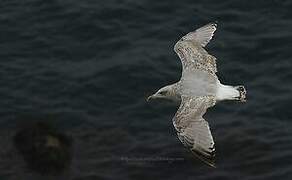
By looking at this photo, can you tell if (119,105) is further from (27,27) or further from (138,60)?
(27,27)

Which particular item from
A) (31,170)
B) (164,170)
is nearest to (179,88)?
(164,170)

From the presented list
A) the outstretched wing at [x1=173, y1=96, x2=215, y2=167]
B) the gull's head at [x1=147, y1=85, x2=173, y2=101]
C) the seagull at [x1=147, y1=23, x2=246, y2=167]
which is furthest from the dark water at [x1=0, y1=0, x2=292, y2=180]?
the outstretched wing at [x1=173, y1=96, x2=215, y2=167]

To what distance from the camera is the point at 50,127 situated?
20453 millimetres

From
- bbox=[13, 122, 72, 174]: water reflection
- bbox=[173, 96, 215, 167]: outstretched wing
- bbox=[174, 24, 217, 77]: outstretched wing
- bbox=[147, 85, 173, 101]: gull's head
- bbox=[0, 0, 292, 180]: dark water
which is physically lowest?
bbox=[13, 122, 72, 174]: water reflection

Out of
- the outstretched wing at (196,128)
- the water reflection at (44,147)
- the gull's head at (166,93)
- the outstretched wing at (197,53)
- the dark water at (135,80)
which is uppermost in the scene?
the outstretched wing at (197,53)

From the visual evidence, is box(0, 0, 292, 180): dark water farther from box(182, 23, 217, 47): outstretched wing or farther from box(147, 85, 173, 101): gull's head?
box(147, 85, 173, 101): gull's head

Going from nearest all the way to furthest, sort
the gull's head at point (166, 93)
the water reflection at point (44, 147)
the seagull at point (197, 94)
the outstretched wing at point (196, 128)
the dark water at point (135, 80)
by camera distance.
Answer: the outstretched wing at point (196, 128) < the seagull at point (197, 94) < the gull's head at point (166, 93) < the water reflection at point (44, 147) < the dark water at point (135, 80)

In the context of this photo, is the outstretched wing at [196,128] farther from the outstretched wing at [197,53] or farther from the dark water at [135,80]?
the dark water at [135,80]

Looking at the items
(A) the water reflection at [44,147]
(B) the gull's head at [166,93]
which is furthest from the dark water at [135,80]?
(B) the gull's head at [166,93]

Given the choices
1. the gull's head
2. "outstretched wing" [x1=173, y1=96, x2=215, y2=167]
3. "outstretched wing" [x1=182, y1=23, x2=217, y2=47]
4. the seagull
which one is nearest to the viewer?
"outstretched wing" [x1=173, y1=96, x2=215, y2=167]

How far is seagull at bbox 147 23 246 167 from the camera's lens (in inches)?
553

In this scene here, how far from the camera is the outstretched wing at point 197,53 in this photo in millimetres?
17453

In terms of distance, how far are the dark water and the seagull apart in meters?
3.13

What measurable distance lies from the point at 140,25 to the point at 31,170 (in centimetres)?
672
